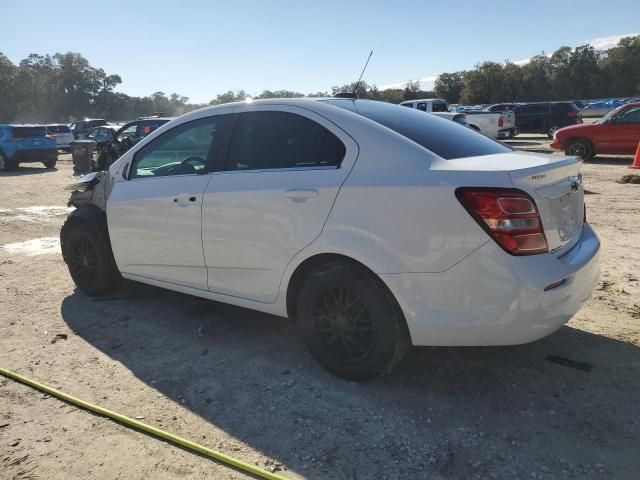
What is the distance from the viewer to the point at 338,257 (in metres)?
3.20

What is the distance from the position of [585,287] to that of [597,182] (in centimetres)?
949

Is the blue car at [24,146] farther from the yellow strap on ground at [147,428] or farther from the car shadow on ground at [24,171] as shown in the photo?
the yellow strap on ground at [147,428]

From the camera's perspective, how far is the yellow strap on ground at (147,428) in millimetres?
2598

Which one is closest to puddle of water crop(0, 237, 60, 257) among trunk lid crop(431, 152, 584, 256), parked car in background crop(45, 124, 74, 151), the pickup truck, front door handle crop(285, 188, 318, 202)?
front door handle crop(285, 188, 318, 202)

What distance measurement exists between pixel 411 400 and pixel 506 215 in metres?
1.24

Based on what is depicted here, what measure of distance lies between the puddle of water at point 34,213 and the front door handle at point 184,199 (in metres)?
6.58

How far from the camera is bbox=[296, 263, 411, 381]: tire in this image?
3.06m

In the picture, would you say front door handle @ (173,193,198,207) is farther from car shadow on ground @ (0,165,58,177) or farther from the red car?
car shadow on ground @ (0,165,58,177)

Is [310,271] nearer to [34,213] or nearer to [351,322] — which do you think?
[351,322]

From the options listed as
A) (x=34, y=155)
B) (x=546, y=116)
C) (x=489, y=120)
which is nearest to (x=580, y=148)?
(x=489, y=120)

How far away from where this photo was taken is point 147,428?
2961 mm

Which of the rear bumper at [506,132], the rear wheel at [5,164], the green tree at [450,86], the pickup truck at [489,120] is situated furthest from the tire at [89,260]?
the green tree at [450,86]

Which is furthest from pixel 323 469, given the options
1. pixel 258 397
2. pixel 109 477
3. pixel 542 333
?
pixel 542 333

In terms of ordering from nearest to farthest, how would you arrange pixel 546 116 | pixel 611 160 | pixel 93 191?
pixel 93 191, pixel 611 160, pixel 546 116
